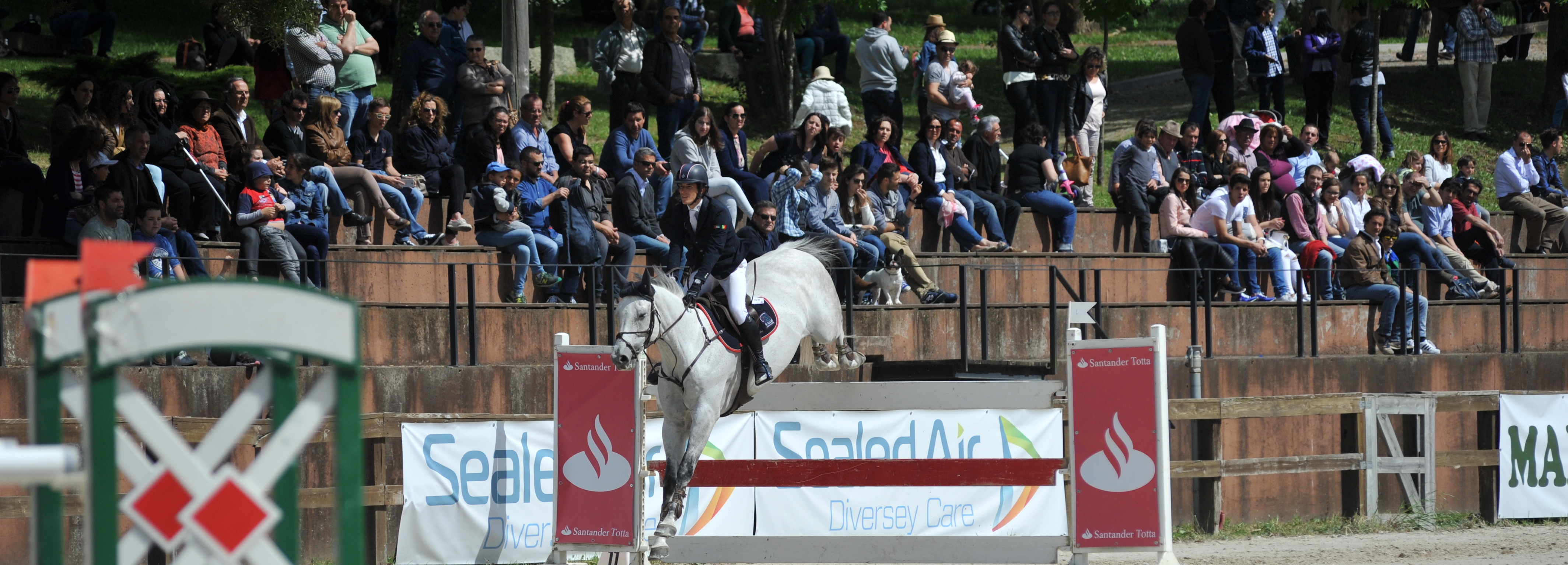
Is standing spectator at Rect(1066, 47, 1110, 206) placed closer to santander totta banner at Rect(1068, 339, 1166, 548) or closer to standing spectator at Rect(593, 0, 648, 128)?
standing spectator at Rect(593, 0, 648, 128)

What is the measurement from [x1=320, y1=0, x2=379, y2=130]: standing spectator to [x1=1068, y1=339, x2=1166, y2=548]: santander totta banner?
8.04 metres

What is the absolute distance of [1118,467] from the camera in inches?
347

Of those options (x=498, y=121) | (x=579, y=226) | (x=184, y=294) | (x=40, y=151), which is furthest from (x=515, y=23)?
(x=184, y=294)

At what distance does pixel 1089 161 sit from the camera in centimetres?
1731

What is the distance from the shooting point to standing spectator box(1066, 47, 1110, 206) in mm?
17750

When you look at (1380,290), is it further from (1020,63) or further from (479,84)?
(479,84)

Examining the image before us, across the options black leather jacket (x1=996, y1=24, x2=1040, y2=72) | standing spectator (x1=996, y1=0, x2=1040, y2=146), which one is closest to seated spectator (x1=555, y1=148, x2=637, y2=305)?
standing spectator (x1=996, y1=0, x2=1040, y2=146)

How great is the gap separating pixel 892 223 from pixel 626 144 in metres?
2.68

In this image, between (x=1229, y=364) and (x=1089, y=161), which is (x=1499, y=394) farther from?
(x=1089, y=161)

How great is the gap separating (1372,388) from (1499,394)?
6.75ft

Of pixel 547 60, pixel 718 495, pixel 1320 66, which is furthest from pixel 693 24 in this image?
pixel 718 495

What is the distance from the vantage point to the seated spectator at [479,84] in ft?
47.1

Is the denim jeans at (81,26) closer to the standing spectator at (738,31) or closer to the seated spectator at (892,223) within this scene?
the standing spectator at (738,31)

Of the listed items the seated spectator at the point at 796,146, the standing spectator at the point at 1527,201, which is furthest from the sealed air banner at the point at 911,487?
the standing spectator at the point at 1527,201
